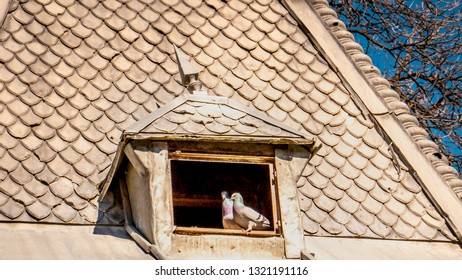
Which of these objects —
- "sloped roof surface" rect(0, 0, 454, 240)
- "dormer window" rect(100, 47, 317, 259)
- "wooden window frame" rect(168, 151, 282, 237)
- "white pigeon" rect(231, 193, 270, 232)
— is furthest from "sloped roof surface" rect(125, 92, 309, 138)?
"sloped roof surface" rect(0, 0, 454, 240)

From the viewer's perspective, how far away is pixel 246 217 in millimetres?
8953

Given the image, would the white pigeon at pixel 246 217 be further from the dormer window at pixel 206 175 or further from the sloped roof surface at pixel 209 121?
the sloped roof surface at pixel 209 121

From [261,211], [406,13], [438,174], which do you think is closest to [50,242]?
[261,211]

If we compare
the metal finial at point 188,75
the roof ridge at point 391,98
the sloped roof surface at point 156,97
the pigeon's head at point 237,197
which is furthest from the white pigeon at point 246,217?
the roof ridge at point 391,98

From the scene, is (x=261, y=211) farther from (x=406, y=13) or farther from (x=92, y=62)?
(x=406, y=13)

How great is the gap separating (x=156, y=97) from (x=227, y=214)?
1.38m

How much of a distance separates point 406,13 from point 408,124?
520 centimetres

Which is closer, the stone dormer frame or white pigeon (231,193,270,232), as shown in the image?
the stone dormer frame

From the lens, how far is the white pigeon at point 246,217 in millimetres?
8953

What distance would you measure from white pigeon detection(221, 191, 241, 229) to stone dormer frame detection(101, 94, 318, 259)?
14 centimetres

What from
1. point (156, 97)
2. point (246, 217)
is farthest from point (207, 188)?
point (156, 97)

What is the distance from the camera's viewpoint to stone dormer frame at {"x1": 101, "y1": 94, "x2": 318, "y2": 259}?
877 centimetres

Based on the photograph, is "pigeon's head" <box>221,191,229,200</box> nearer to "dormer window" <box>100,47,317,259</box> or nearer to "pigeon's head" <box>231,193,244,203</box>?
"pigeon's head" <box>231,193,244,203</box>

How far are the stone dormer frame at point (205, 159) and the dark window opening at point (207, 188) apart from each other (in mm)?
320
